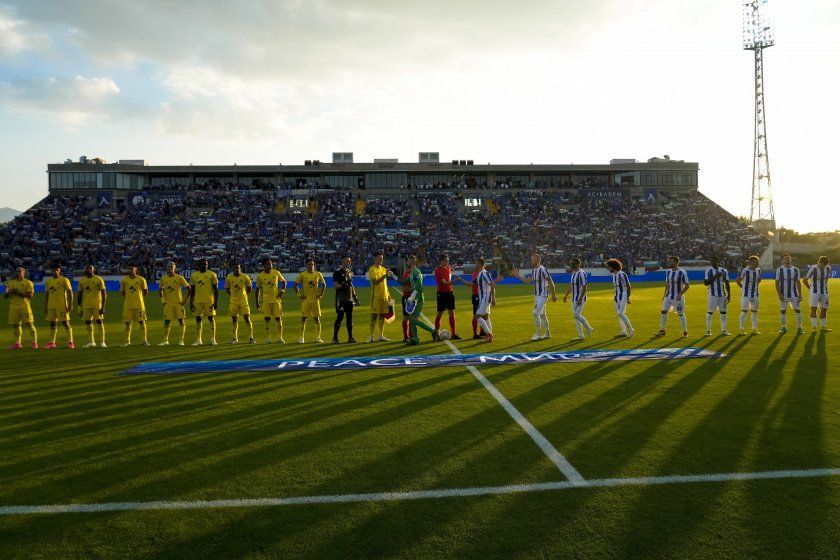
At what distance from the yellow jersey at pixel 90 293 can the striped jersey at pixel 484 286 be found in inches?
372

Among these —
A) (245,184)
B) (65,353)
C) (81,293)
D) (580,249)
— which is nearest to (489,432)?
(65,353)

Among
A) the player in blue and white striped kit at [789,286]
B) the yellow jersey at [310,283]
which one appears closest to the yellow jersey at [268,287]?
the yellow jersey at [310,283]

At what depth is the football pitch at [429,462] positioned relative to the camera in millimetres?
4215

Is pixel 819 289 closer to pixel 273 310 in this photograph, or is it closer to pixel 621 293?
pixel 621 293

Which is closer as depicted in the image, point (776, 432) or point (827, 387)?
point (776, 432)

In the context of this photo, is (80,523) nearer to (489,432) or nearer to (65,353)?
(489,432)

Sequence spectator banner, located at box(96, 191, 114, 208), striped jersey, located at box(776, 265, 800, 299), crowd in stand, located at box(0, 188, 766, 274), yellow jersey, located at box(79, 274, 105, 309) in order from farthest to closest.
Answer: spectator banner, located at box(96, 191, 114, 208) → crowd in stand, located at box(0, 188, 766, 274) → striped jersey, located at box(776, 265, 800, 299) → yellow jersey, located at box(79, 274, 105, 309)

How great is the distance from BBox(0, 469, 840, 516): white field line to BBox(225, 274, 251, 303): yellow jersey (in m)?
9.89

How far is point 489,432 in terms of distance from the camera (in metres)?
6.68

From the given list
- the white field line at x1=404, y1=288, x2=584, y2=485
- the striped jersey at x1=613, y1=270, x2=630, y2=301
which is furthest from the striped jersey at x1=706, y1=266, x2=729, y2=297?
the white field line at x1=404, y1=288, x2=584, y2=485

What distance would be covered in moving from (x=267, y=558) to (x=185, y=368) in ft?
25.3

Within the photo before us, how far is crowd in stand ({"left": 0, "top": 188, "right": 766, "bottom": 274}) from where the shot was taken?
53.5m

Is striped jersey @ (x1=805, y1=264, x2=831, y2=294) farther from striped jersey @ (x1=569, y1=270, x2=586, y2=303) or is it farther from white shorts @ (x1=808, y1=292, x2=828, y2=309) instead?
striped jersey @ (x1=569, y1=270, x2=586, y2=303)

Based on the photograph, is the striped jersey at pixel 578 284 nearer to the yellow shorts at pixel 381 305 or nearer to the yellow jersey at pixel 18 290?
the yellow shorts at pixel 381 305
